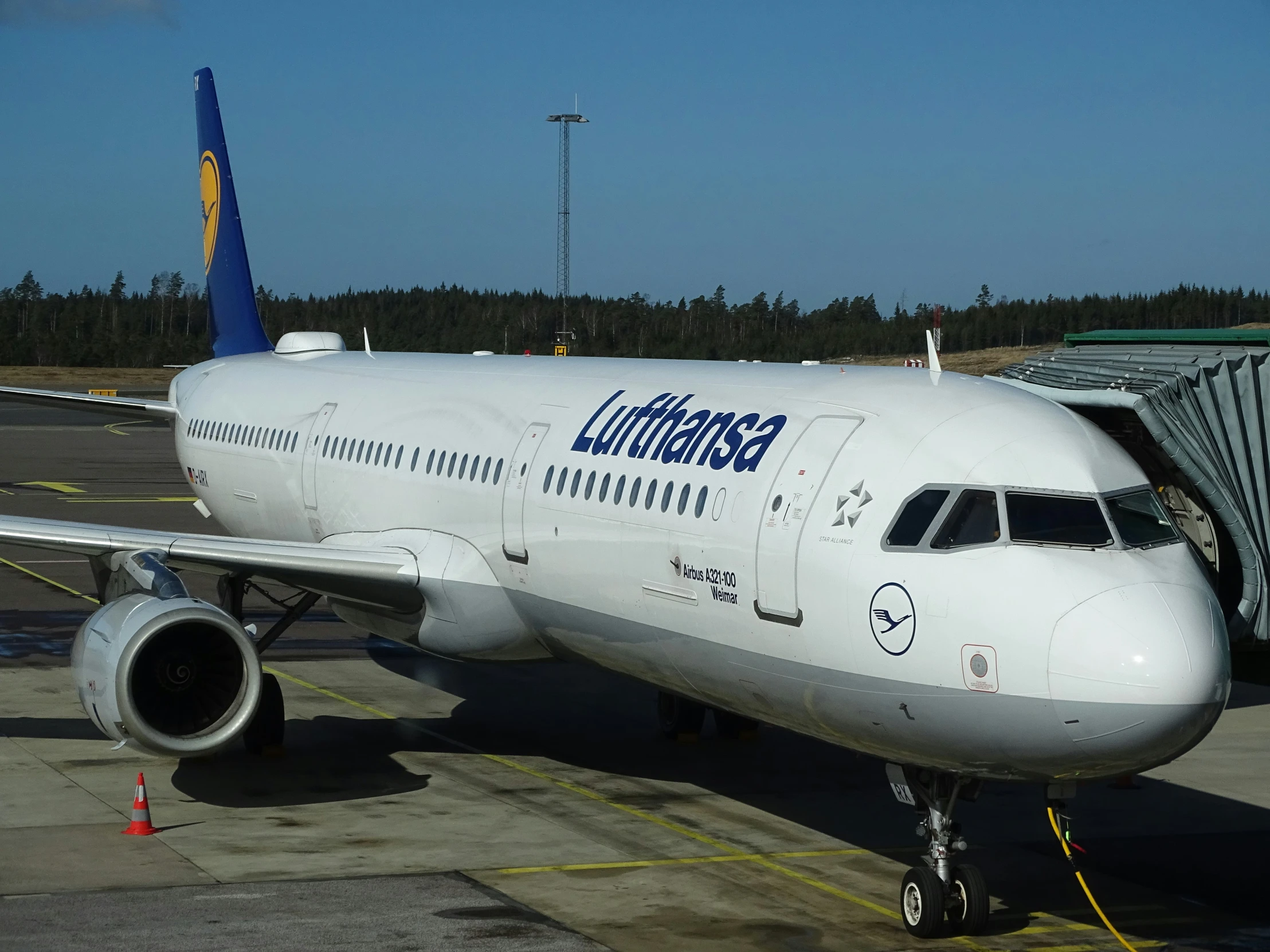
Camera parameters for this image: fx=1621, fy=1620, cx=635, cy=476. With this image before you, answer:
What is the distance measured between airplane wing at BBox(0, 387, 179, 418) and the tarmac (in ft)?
17.3

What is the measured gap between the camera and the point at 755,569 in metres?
11.6

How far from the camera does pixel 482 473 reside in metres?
15.9

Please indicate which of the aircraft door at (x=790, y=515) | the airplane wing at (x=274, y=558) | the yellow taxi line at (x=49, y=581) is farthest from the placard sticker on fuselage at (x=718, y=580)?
the yellow taxi line at (x=49, y=581)

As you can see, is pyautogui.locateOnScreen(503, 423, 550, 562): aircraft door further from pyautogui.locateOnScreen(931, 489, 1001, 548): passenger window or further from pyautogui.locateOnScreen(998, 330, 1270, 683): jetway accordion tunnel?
pyautogui.locateOnScreen(931, 489, 1001, 548): passenger window

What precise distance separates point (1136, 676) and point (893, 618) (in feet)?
5.33

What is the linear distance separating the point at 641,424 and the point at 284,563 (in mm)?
4191

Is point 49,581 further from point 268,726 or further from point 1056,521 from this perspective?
point 1056,521

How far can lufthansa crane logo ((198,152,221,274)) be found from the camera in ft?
88.9

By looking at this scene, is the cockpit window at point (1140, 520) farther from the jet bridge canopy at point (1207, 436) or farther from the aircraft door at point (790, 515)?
the aircraft door at point (790, 515)

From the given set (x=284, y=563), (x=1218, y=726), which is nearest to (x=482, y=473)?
(x=284, y=563)

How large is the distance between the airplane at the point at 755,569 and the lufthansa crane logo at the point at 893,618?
0.02 metres

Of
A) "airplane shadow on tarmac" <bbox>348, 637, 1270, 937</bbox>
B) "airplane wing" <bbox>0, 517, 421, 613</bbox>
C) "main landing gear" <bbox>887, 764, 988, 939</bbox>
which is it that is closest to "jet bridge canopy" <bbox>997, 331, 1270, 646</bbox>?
"airplane shadow on tarmac" <bbox>348, 637, 1270, 937</bbox>

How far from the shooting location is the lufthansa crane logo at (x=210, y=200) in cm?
2711

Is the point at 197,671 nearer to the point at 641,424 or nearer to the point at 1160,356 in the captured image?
the point at 641,424
